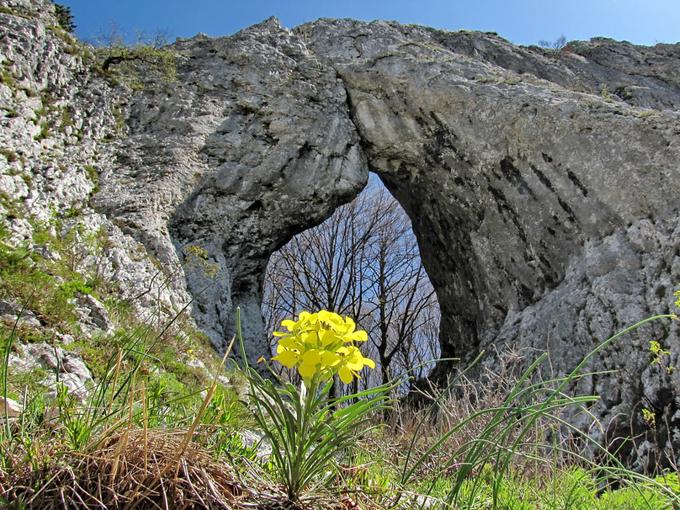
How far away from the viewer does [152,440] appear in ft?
3.66

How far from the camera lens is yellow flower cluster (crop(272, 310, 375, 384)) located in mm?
1068

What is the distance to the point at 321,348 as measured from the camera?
1084mm

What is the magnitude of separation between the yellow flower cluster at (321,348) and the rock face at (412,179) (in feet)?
11.4

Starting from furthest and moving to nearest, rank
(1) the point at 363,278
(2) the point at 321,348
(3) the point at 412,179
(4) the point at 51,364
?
1. (1) the point at 363,278
2. (3) the point at 412,179
3. (4) the point at 51,364
4. (2) the point at 321,348

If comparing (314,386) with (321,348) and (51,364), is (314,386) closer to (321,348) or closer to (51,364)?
(321,348)

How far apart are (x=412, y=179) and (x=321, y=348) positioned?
6400mm

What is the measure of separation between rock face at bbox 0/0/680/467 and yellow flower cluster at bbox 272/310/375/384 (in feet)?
11.4

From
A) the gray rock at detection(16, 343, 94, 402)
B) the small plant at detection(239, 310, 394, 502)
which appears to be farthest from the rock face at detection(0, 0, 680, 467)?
the small plant at detection(239, 310, 394, 502)

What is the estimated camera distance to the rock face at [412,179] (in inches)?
190

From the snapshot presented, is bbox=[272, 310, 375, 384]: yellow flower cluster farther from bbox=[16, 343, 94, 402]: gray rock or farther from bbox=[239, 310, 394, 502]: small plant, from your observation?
bbox=[16, 343, 94, 402]: gray rock

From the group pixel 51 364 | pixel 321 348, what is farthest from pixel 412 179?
pixel 321 348

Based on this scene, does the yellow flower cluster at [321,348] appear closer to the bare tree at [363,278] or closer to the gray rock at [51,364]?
the gray rock at [51,364]

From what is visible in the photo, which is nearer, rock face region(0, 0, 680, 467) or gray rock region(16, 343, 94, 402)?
gray rock region(16, 343, 94, 402)

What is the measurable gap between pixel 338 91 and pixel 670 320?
516 centimetres
